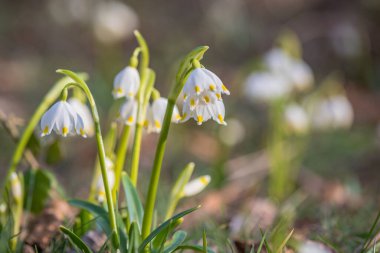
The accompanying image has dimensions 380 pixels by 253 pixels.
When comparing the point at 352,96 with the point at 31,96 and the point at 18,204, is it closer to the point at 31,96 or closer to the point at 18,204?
the point at 31,96

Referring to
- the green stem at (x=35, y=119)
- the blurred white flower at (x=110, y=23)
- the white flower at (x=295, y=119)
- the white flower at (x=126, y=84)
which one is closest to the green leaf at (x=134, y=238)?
the white flower at (x=126, y=84)

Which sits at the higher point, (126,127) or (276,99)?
(126,127)

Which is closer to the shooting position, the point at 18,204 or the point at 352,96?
the point at 18,204

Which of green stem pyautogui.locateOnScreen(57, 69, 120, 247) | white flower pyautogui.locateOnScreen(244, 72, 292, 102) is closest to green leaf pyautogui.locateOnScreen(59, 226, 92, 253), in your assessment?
green stem pyautogui.locateOnScreen(57, 69, 120, 247)

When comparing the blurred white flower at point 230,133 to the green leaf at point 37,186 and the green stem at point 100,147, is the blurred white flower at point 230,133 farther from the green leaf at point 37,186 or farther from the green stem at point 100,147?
the green stem at point 100,147

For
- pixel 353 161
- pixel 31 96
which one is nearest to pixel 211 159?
pixel 353 161

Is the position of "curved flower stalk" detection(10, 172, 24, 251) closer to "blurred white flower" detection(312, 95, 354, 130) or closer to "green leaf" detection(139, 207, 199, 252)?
"green leaf" detection(139, 207, 199, 252)
